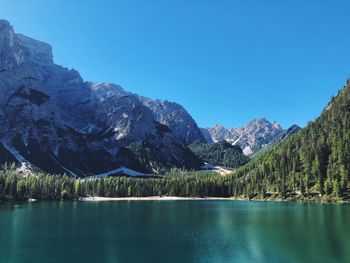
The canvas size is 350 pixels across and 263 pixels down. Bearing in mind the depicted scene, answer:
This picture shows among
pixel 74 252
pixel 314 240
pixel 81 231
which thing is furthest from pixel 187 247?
pixel 81 231

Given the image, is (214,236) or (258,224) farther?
(258,224)

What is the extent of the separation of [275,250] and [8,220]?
88.8m

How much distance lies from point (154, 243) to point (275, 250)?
984 inches

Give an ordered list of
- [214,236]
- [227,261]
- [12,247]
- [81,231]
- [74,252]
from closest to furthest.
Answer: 1. [227,261]
2. [74,252]
3. [12,247]
4. [214,236]
5. [81,231]

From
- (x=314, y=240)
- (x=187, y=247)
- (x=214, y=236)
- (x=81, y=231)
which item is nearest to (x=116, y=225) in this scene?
(x=81, y=231)

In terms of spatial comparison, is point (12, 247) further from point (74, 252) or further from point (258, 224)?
point (258, 224)

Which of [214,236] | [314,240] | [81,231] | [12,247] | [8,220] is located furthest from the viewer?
[8,220]

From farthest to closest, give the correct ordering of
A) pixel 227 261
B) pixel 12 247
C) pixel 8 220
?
1. pixel 8 220
2. pixel 12 247
3. pixel 227 261

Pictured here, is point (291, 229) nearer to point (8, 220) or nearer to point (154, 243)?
point (154, 243)

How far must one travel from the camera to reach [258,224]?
11150 centimetres

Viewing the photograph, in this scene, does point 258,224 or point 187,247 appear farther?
point 258,224

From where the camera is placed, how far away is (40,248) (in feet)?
241

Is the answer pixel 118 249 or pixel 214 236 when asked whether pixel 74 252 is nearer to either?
pixel 118 249

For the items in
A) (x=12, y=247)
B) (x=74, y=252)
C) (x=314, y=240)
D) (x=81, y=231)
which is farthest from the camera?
(x=81, y=231)
